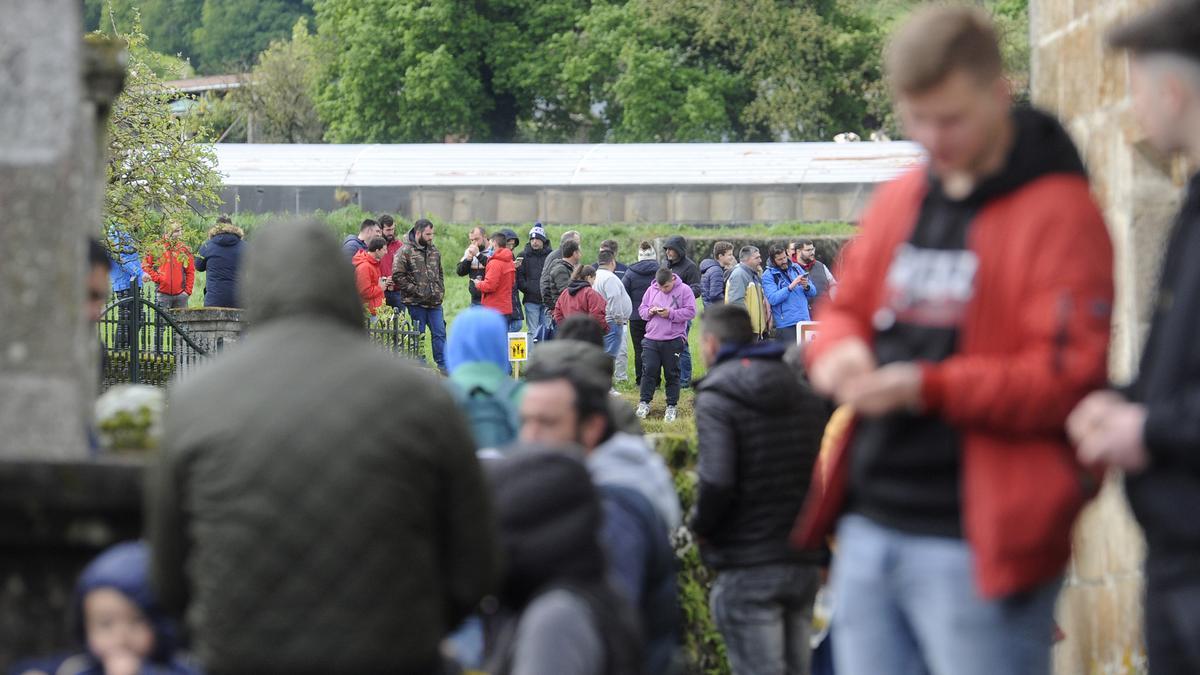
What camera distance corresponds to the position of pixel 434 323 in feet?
63.3

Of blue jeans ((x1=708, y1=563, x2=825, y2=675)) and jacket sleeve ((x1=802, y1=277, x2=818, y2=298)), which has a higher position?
jacket sleeve ((x1=802, y1=277, x2=818, y2=298))

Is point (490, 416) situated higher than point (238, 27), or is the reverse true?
point (238, 27)

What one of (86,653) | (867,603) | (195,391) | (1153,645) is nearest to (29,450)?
(86,653)

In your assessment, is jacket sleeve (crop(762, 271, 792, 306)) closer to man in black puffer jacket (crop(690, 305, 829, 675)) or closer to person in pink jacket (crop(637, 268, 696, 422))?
person in pink jacket (crop(637, 268, 696, 422))

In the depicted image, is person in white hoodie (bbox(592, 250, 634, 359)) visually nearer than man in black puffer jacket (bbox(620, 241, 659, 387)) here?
Yes

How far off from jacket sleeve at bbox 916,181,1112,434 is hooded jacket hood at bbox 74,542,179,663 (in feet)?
5.98

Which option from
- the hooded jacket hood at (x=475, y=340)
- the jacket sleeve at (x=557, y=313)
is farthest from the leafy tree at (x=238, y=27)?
the hooded jacket hood at (x=475, y=340)

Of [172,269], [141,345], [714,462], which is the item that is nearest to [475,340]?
[714,462]

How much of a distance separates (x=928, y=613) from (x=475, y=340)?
255 cm

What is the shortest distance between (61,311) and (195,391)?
1.18m

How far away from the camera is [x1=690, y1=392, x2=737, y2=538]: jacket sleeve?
21.4 ft

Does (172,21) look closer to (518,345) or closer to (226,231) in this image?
(226,231)

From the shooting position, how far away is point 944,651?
3684 mm

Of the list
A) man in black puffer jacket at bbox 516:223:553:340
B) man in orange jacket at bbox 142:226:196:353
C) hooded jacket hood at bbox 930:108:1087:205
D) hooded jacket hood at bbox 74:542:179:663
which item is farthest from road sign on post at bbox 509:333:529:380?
hooded jacket hood at bbox 930:108:1087:205
